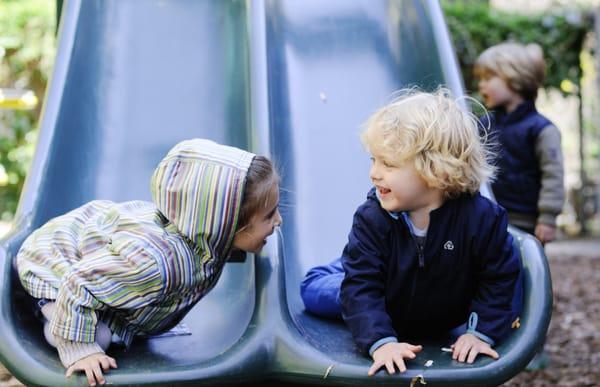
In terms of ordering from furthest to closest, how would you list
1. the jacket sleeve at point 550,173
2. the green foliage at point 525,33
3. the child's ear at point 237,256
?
the green foliage at point 525,33
the jacket sleeve at point 550,173
the child's ear at point 237,256

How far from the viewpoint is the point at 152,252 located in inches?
86.1

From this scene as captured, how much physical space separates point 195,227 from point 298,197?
3.09 ft

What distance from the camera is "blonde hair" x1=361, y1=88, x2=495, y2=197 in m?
2.20

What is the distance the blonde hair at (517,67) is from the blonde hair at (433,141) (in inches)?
62.2

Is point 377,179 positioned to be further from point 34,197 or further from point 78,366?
point 34,197

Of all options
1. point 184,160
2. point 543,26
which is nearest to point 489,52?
point 184,160

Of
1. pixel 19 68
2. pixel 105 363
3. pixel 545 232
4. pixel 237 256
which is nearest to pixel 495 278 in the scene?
pixel 237 256

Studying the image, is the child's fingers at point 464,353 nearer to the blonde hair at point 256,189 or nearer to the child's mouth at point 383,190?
the child's mouth at point 383,190

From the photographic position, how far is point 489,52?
12.6 ft

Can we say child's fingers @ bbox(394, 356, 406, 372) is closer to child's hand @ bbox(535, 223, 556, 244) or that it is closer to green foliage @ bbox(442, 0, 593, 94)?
child's hand @ bbox(535, 223, 556, 244)

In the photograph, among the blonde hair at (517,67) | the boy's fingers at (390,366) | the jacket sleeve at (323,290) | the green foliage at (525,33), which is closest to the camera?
the boy's fingers at (390,366)

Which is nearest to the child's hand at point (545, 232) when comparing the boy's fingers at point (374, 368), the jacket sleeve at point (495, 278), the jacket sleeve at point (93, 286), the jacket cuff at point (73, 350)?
the jacket sleeve at point (495, 278)

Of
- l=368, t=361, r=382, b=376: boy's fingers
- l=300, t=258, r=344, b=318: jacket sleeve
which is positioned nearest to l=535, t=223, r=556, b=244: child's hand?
l=300, t=258, r=344, b=318: jacket sleeve

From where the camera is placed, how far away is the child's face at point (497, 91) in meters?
3.78
